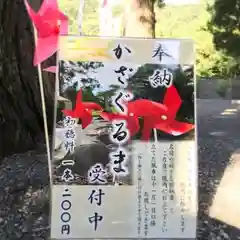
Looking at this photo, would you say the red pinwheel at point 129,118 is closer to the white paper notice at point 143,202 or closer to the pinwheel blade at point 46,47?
the white paper notice at point 143,202

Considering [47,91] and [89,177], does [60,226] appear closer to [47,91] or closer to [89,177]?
[89,177]

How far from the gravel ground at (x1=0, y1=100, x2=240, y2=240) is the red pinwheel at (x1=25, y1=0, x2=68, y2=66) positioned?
1.27 m

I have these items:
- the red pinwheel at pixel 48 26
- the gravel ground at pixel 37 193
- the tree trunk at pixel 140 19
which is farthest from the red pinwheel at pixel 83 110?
the tree trunk at pixel 140 19

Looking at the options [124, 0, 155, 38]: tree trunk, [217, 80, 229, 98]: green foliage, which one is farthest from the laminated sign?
[217, 80, 229, 98]: green foliage

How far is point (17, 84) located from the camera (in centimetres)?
467

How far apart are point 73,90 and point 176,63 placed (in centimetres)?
53

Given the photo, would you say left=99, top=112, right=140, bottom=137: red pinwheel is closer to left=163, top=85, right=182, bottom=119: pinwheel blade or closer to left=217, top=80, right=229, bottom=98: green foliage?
left=163, top=85, right=182, bottom=119: pinwheel blade

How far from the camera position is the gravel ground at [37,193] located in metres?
3.48

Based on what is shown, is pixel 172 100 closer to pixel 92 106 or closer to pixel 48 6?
pixel 92 106

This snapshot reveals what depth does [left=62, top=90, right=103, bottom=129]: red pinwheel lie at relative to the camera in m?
2.64

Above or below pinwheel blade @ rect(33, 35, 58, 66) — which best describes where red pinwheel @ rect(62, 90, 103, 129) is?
below

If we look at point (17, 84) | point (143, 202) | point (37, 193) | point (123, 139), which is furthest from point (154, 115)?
point (17, 84)

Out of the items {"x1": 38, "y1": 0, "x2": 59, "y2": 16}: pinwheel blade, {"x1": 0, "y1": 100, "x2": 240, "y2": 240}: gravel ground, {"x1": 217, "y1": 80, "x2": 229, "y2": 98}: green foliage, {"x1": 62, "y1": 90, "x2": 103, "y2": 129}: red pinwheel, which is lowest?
{"x1": 0, "y1": 100, "x2": 240, "y2": 240}: gravel ground

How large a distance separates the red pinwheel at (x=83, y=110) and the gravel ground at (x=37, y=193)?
109 cm
